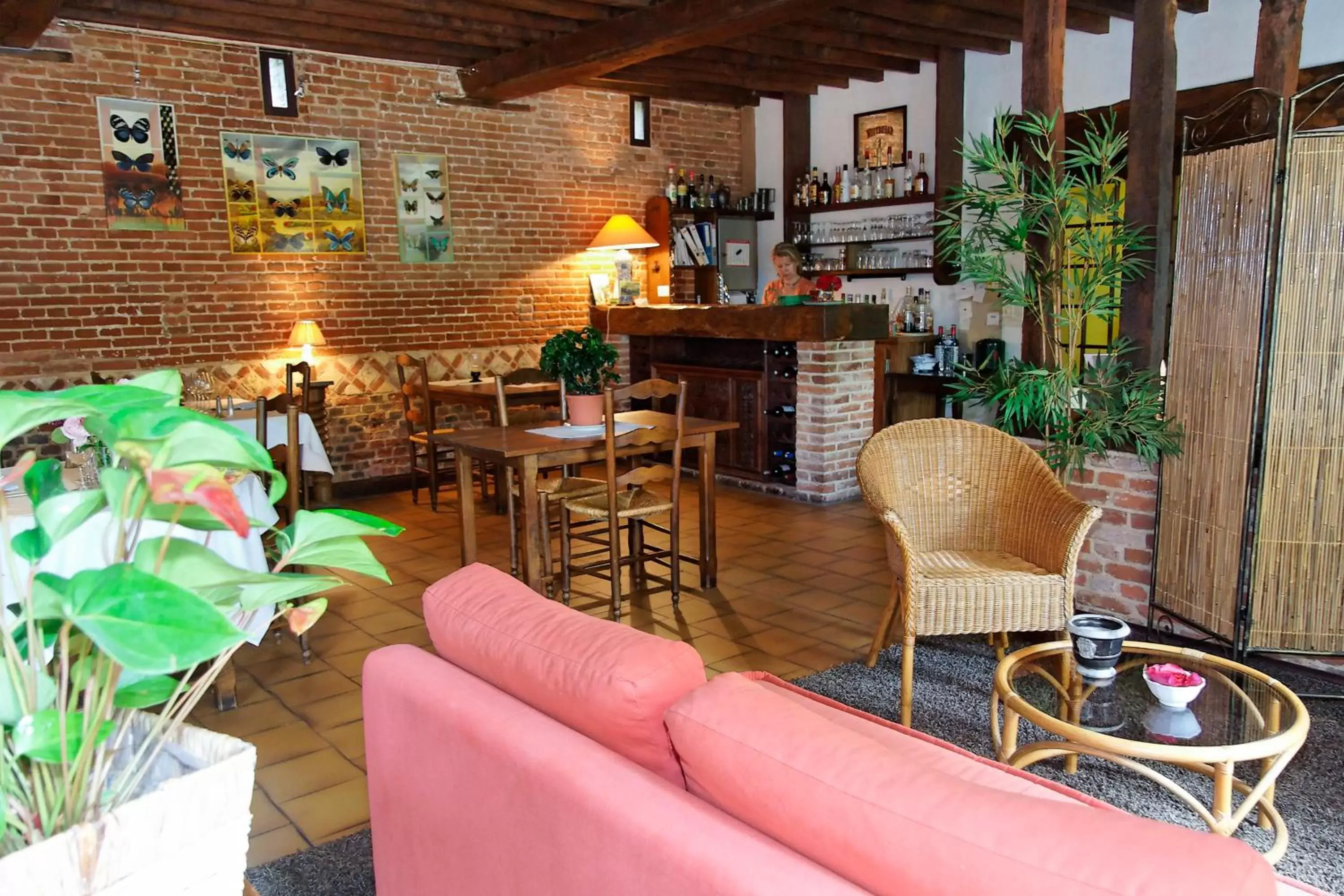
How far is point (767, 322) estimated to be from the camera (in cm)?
651

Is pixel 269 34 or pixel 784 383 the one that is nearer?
pixel 269 34

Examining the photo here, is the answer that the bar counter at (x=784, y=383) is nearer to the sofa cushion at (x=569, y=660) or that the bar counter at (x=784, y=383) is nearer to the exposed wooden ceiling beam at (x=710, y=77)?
the exposed wooden ceiling beam at (x=710, y=77)

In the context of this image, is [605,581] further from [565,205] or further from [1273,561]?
[565,205]

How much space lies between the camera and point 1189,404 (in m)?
3.72

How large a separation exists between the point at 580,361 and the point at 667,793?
3.17 meters

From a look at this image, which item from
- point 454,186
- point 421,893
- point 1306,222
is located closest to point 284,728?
point 421,893

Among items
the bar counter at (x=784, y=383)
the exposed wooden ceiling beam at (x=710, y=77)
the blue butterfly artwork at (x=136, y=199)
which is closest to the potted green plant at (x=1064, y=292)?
the bar counter at (x=784, y=383)

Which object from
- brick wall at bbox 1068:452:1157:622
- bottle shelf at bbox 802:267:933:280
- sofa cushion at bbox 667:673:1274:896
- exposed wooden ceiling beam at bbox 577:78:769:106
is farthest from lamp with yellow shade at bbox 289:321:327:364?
sofa cushion at bbox 667:673:1274:896

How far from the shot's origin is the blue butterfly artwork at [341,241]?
23.0 ft

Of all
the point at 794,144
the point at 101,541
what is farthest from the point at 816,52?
the point at 101,541

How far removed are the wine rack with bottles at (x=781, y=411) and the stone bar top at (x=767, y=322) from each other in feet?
0.41

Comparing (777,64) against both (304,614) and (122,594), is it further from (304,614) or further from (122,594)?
(122,594)

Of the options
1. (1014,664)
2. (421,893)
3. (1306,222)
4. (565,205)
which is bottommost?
(421,893)

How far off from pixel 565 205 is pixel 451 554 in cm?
379
